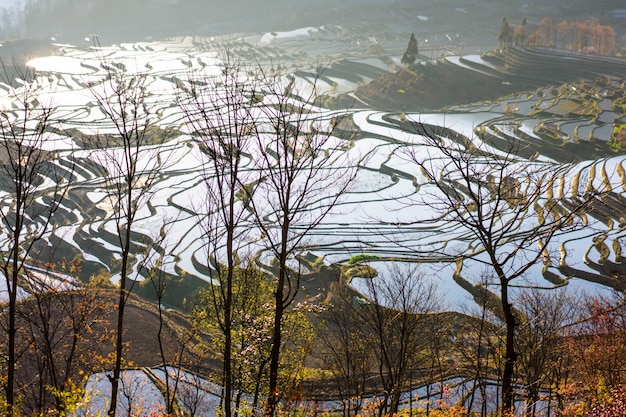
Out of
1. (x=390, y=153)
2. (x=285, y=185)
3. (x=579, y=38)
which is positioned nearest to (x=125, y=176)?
(x=285, y=185)

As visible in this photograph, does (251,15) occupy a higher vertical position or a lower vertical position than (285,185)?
higher

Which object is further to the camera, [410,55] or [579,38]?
[579,38]

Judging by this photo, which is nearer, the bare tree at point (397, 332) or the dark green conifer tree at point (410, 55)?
the bare tree at point (397, 332)

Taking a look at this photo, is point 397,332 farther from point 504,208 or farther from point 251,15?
point 251,15

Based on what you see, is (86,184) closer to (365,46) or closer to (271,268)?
(271,268)

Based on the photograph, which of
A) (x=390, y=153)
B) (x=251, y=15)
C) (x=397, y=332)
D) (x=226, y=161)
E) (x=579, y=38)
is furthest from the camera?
(x=251, y=15)

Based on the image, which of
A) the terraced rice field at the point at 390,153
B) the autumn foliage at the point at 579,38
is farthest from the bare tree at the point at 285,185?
the autumn foliage at the point at 579,38

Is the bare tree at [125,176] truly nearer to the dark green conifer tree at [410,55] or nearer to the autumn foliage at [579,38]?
the dark green conifer tree at [410,55]

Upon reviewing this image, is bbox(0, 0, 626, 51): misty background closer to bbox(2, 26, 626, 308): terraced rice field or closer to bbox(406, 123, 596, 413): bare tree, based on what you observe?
bbox(2, 26, 626, 308): terraced rice field

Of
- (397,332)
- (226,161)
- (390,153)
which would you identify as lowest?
(397,332)

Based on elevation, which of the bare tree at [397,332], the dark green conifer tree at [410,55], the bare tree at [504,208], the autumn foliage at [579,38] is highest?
the autumn foliage at [579,38]

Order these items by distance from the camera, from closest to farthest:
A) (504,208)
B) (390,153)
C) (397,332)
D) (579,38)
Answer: (504,208), (397,332), (390,153), (579,38)

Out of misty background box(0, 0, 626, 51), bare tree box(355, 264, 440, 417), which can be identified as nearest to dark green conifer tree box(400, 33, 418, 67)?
misty background box(0, 0, 626, 51)
